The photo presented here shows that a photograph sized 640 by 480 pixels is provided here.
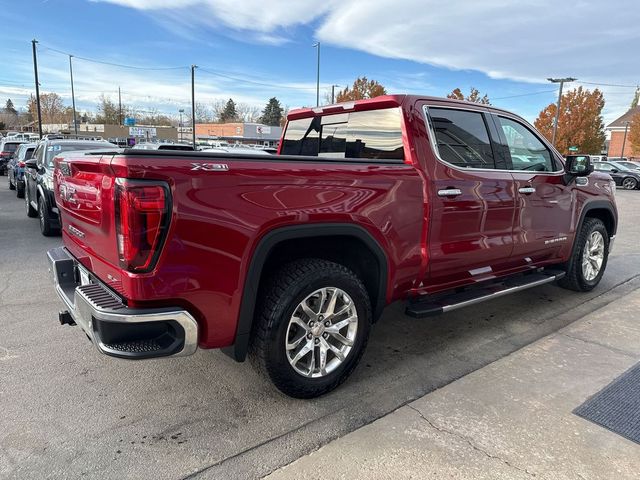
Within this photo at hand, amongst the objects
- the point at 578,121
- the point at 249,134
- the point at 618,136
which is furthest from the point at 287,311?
the point at 618,136

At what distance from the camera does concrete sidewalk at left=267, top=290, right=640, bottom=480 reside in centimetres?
247

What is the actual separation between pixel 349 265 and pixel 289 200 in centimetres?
88

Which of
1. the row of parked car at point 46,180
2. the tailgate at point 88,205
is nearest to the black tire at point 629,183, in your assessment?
the row of parked car at point 46,180

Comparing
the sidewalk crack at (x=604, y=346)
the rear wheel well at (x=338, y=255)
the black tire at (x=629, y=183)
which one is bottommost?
the sidewalk crack at (x=604, y=346)

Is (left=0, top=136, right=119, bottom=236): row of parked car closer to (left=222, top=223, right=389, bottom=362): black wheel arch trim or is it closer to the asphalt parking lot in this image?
the asphalt parking lot

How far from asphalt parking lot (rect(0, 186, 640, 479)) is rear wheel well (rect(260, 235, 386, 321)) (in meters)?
0.72

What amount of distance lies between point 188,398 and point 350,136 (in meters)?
2.43

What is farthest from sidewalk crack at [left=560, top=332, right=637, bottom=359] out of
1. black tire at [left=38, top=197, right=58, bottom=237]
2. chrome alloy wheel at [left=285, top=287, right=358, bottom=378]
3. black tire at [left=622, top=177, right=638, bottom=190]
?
black tire at [left=622, top=177, right=638, bottom=190]

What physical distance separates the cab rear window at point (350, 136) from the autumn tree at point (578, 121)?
143ft

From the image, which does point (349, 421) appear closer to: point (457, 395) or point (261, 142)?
point (457, 395)

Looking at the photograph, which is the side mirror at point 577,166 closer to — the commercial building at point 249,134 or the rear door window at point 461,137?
the rear door window at point 461,137

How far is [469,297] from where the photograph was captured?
3.88 meters

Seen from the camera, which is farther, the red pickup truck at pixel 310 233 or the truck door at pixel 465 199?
the truck door at pixel 465 199

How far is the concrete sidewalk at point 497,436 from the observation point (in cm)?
247
